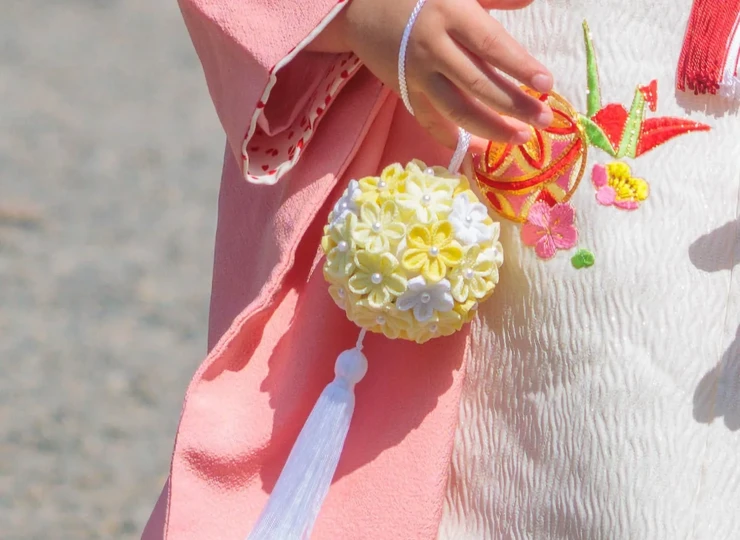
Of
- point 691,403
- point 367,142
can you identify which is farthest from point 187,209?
point 691,403

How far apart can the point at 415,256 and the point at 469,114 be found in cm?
9

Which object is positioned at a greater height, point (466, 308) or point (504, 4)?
point (504, 4)

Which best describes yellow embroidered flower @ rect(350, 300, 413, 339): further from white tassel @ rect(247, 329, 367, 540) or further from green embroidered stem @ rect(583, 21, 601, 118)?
green embroidered stem @ rect(583, 21, 601, 118)

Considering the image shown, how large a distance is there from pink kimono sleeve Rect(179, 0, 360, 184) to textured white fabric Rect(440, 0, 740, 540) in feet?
0.47

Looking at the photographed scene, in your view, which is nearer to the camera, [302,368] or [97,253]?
[302,368]

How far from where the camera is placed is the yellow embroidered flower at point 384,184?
621 millimetres

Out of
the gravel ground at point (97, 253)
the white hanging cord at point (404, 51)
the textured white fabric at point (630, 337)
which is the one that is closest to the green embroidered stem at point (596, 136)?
the textured white fabric at point (630, 337)

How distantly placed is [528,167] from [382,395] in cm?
18

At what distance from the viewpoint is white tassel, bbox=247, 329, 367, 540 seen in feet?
2.09

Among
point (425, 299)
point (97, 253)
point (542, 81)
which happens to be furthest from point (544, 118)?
point (97, 253)

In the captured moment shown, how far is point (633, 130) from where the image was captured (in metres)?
0.62

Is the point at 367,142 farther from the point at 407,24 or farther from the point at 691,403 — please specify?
the point at 691,403

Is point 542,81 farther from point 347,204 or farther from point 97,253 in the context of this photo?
point 97,253

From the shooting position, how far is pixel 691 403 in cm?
59
